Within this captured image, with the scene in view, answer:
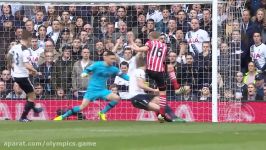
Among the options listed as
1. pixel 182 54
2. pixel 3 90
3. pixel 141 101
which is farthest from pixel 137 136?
pixel 3 90

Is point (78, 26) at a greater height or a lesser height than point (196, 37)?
greater

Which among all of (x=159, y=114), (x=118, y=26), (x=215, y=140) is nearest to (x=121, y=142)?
(x=215, y=140)

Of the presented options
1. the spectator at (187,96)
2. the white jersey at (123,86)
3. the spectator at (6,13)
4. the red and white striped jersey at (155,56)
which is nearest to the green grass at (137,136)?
the red and white striped jersey at (155,56)

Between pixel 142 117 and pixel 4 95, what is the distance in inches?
144

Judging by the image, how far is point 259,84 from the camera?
64.2 ft

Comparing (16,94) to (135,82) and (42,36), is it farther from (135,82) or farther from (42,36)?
(135,82)

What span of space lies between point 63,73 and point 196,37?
3.63 meters

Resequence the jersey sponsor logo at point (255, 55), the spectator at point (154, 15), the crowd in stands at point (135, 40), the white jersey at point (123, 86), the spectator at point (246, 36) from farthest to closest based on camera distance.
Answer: the spectator at point (154, 15)
the spectator at point (246, 36)
the jersey sponsor logo at point (255, 55)
the white jersey at point (123, 86)
the crowd in stands at point (135, 40)

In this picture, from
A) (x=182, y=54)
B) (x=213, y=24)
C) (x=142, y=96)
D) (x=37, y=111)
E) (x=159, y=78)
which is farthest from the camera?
(x=182, y=54)

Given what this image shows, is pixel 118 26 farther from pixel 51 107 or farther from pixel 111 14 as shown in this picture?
pixel 51 107

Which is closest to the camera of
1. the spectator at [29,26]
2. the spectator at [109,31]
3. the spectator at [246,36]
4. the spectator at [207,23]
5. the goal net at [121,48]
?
the goal net at [121,48]

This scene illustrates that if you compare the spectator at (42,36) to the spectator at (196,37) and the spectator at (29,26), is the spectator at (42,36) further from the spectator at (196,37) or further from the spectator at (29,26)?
the spectator at (196,37)

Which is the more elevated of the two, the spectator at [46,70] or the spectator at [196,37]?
A: the spectator at [196,37]

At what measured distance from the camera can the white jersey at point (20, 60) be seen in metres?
18.0
